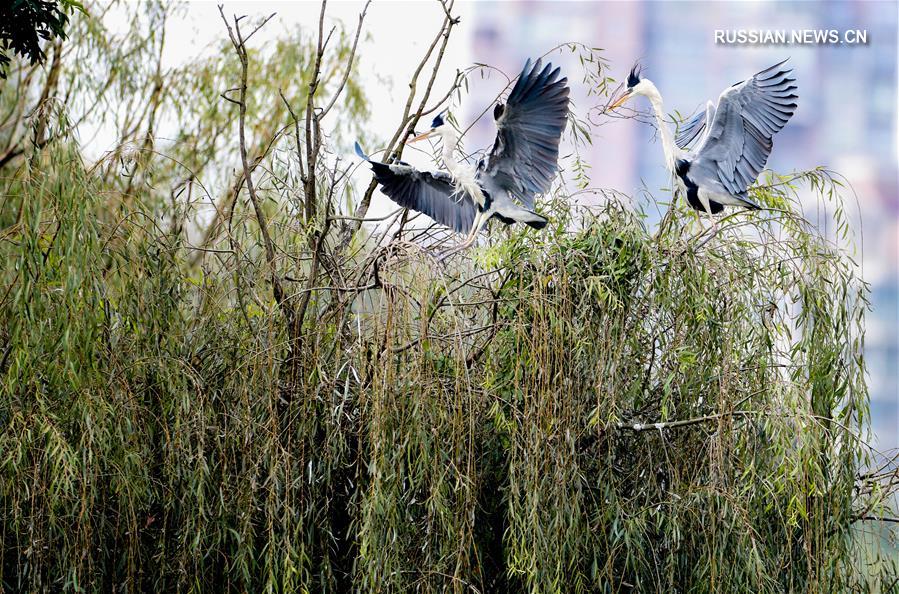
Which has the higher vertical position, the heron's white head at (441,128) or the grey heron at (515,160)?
the heron's white head at (441,128)

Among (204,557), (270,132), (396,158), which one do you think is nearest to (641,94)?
(396,158)

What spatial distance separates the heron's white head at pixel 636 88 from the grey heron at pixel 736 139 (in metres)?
0.06

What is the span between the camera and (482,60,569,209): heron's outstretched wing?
3045 millimetres

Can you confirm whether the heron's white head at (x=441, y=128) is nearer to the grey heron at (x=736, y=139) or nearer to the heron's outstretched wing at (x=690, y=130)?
the grey heron at (x=736, y=139)

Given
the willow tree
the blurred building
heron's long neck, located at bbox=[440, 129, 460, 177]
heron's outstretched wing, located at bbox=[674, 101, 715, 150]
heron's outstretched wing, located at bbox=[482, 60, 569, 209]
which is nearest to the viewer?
the willow tree

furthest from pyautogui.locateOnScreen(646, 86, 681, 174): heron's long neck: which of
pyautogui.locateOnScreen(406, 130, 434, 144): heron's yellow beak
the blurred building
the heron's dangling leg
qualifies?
the blurred building

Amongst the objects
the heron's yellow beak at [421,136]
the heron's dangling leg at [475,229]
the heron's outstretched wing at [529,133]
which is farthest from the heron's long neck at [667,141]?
the heron's yellow beak at [421,136]

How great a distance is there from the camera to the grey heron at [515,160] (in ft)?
10.0

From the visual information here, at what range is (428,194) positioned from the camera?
3.32 meters

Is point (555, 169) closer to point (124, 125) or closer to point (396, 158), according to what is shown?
point (396, 158)

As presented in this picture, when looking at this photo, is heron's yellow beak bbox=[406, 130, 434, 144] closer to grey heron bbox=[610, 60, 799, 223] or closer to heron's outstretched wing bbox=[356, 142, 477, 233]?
heron's outstretched wing bbox=[356, 142, 477, 233]

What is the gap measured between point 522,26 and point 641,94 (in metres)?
9.42

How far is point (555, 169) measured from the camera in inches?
122

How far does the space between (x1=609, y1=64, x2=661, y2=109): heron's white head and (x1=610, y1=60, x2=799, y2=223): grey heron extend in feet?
0.19
